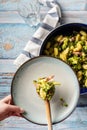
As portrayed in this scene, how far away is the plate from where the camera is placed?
965 mm

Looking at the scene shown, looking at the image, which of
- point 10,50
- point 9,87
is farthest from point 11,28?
point 9,87

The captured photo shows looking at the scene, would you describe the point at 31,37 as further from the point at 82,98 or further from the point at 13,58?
the point at 82,98

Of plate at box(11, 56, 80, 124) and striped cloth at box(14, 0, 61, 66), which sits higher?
striped cloth at box(14, 0, 61, 66)

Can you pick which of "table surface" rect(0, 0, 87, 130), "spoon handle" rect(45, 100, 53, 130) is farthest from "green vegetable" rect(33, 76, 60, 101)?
"table surface" rect(0, 0, 87, 130)

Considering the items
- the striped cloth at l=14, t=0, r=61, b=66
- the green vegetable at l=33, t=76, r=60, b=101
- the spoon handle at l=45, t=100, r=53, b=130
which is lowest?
the spoon handle at l=45, t=100, r=53, b=130

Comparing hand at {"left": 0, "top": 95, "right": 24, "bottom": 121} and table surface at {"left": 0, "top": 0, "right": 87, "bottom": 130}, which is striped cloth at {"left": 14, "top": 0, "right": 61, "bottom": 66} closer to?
table surface at {"left": 0, "top": 0, "right": 87, "bottom": 130}

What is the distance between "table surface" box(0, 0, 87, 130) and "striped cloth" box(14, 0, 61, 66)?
0.09 ft

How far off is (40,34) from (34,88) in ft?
0.53

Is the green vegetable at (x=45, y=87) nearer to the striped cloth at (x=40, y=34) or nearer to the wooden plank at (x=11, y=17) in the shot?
the striped cloth at (x=40, y=34)

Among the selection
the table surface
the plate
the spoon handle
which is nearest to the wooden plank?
the table surface

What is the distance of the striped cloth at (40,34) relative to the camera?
102 centimetres

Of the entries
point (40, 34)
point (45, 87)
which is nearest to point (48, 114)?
point (45, 87)

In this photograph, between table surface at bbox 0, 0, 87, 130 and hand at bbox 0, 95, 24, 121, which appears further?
table surface at bbox 0, 0, 87, 130

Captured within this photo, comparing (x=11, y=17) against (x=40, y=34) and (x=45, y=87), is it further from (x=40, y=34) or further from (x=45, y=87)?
(x=45, y=87)
